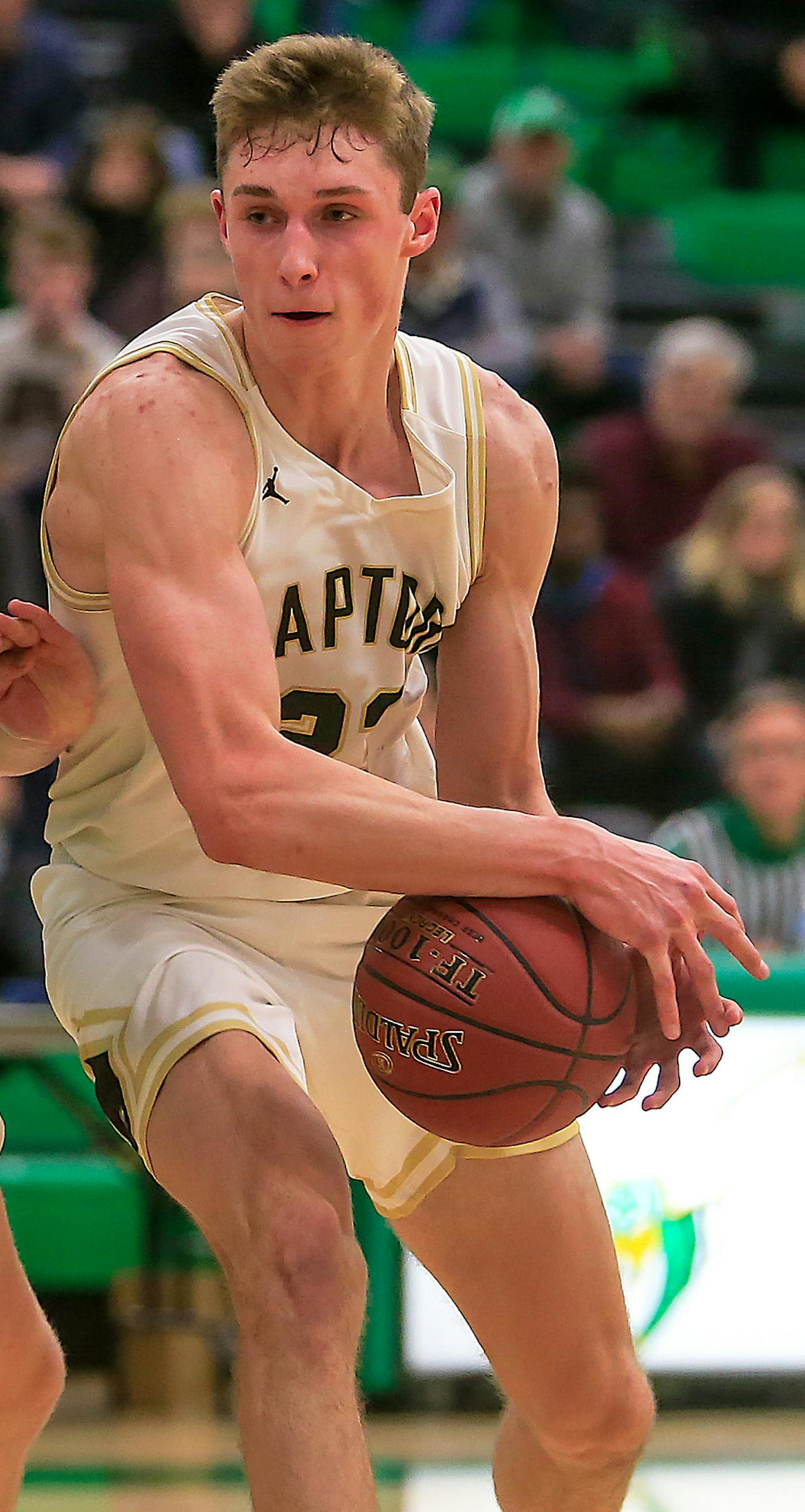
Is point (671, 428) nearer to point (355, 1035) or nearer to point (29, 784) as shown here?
point (29, 784)

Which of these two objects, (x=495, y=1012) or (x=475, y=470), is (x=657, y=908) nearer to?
(x=495, y=1012)

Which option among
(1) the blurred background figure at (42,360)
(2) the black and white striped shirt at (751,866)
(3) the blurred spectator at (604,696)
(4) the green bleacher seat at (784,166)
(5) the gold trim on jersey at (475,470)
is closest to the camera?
(5) the gold trim on jersey at (475,470)

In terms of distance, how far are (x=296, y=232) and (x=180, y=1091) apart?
124cm

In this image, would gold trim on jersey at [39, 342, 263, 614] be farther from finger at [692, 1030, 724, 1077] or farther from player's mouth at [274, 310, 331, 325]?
finger at [692, 1030, 724, 1077]

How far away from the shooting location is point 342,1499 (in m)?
2.62

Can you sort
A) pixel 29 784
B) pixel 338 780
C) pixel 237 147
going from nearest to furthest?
pixel 338 780 < pixel 237 147 < pixel 29 784

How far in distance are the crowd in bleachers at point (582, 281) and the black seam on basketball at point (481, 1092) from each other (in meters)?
3.88

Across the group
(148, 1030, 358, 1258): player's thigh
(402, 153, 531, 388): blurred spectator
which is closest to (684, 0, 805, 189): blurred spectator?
(402, 153, 531, 388): blurred spectator

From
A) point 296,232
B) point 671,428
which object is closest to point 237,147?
point 296,232

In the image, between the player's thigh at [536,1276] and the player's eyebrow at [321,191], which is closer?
the player's eyebrow at [321,191]

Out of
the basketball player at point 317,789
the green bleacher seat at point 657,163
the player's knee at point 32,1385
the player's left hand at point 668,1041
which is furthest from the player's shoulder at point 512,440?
the green bleacher seat at point 657,163

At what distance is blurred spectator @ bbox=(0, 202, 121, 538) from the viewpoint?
769 centimetres

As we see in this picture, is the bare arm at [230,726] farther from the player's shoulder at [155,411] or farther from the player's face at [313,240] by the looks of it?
the player's face at [313,240]

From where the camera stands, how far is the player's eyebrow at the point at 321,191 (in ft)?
9.82
